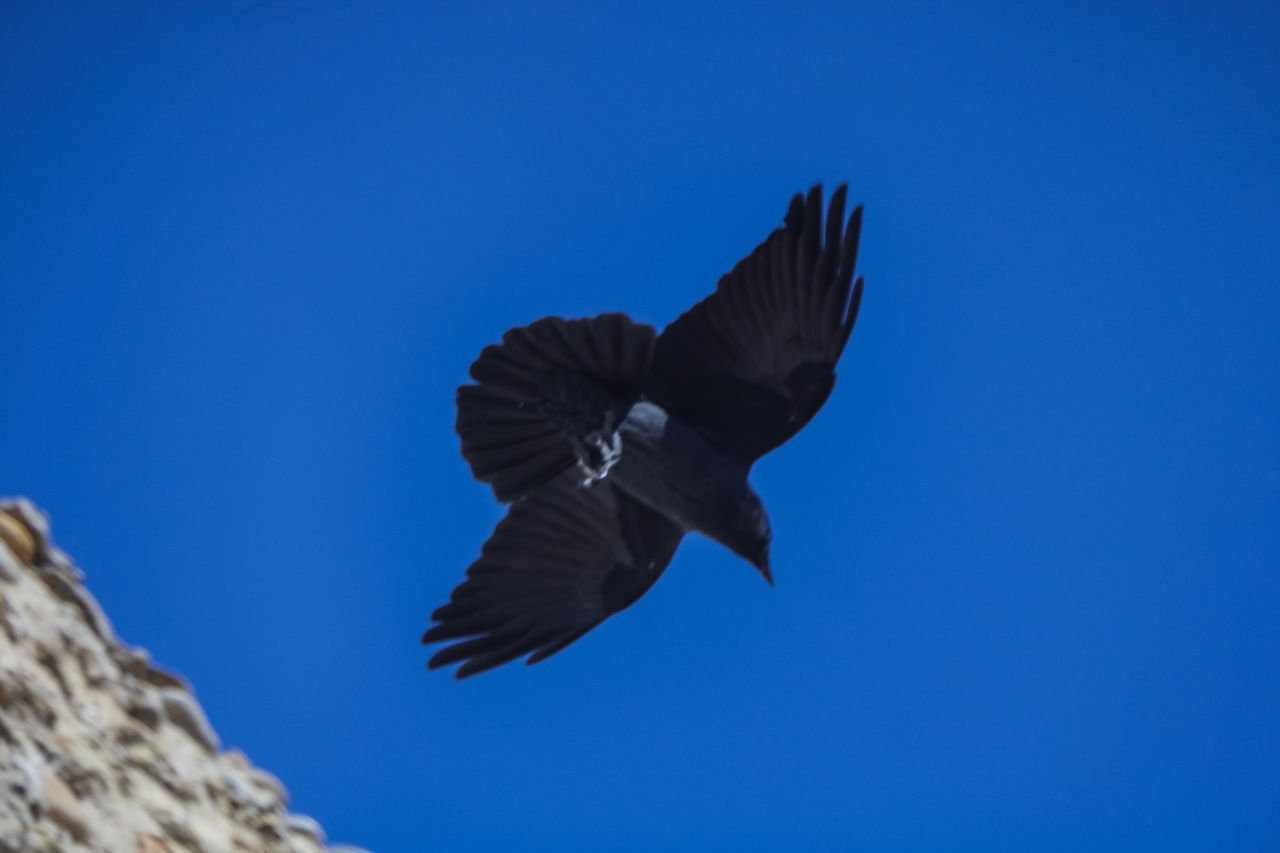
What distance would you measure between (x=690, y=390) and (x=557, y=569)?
56.4 inches

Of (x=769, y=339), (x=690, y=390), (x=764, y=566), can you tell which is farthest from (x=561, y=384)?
(x=764, y=566)

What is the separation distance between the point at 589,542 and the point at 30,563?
2976mm

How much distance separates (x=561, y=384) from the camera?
23.4 ft

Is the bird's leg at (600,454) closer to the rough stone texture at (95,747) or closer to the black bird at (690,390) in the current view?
the black bird at (690,390)

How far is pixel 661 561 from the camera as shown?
8.20 m

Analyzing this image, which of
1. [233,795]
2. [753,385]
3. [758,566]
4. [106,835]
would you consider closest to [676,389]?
[753,385]

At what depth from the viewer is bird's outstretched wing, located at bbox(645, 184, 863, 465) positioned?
7.13m

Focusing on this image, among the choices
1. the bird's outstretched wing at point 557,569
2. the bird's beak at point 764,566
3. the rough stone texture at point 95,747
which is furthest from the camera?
the bird's outstretched wing at point 557,569

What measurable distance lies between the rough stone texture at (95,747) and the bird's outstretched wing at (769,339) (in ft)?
9.23

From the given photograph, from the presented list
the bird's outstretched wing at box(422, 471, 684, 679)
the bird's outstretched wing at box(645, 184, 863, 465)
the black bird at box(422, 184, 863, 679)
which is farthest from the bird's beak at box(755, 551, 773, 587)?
the bird's outstretched wing at box(422, 471, 684, 679)

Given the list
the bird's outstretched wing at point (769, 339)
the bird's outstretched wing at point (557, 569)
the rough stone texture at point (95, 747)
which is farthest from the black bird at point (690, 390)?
the rough stone texture at point (95, 747)

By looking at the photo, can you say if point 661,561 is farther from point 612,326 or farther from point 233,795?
point 233,795

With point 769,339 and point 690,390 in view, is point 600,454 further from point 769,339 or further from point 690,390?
point 769,339

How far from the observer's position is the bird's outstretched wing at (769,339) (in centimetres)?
713
